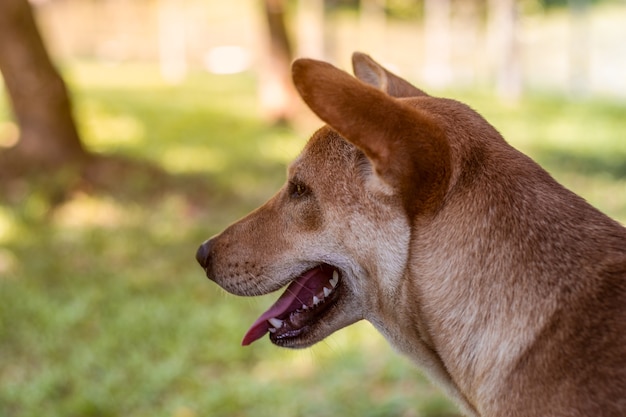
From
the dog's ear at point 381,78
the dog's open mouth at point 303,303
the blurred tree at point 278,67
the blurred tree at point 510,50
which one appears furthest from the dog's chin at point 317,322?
the blurred tree at point 510,50

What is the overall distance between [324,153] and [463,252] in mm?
666

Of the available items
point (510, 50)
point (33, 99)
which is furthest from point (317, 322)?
point (510, 50)

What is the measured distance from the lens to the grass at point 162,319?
200 inches

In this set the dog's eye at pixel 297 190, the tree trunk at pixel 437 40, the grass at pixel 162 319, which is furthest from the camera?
the tree trunk at pixel 437 40

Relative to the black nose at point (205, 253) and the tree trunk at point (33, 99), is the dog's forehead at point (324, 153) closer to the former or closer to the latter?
the black nose at point (205, 253)

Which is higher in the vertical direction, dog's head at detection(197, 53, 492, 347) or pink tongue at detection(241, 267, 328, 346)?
dog's head at detection(197, 53, 492, 347)

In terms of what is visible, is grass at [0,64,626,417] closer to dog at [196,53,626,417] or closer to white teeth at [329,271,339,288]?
white teeth at [329,271,339,288]

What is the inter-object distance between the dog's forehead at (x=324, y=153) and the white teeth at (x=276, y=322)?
0.56 meters

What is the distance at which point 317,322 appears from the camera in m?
3.00

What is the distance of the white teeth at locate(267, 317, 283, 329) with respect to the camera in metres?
3.12

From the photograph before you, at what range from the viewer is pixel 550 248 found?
2.43 metres

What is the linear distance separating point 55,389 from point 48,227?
2807 millimetres

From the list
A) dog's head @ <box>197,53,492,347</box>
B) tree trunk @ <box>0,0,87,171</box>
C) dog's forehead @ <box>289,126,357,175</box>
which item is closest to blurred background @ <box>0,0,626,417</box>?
tree trunk @ <box>0,0,87,171</box>

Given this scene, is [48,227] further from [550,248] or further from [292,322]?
[550,248]
